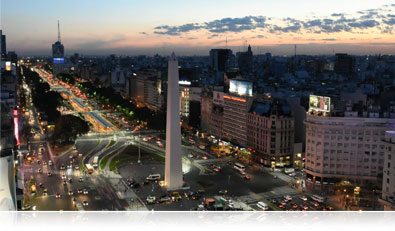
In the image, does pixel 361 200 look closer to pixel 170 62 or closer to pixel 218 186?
pixel 218 186

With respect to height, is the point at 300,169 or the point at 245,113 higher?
the point at 245,113

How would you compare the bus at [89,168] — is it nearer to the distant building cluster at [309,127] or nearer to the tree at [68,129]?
the tree at [68,129]

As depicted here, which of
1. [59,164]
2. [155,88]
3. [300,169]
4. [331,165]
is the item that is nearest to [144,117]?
[155,88]

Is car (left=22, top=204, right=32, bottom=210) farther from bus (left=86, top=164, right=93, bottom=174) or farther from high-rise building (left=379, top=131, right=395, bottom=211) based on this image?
high-rise building (left=379, top=131, right=395, bottom=211)

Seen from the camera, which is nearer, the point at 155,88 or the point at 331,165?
the point at 331,165

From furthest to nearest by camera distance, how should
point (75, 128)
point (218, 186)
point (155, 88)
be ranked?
point (155, 88) < point (75, 128) < point (218, 186)

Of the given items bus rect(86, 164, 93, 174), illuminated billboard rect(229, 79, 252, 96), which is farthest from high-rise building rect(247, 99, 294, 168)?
bus rect(86, 164, 93, 174)

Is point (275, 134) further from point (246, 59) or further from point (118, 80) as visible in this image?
point (246, 59)
